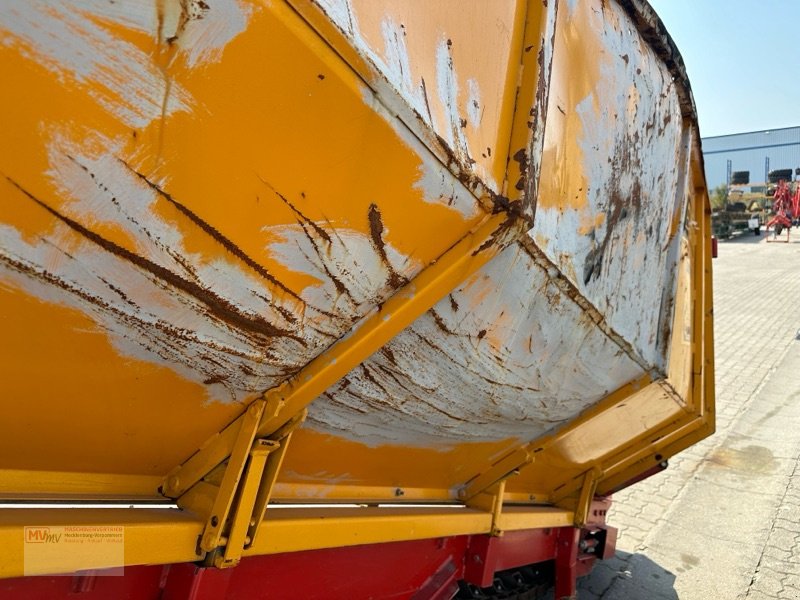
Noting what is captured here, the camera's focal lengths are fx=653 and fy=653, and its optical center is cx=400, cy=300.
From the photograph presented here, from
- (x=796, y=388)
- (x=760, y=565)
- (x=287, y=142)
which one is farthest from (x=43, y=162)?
Answer: (x=796, y=388)

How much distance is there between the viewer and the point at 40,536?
1288 millimetres

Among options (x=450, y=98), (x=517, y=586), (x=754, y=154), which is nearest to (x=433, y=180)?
(x=450, y=98)

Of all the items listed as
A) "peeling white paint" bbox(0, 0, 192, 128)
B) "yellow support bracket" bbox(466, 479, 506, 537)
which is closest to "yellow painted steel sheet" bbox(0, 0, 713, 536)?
"peeling white paint" bbox(0, 0, 192, 128)

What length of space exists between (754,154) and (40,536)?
5603 cm

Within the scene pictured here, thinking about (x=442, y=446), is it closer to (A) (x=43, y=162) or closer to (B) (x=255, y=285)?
(B) (x=255, y=285)

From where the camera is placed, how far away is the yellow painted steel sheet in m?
0.94

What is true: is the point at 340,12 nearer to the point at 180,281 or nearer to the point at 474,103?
the point at 474,103

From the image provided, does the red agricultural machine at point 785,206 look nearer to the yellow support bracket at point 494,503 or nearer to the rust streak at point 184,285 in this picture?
the yellow support bracket at point 494,503

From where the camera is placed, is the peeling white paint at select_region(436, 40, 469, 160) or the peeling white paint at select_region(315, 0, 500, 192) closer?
the peeling white paint at select_region(315, 0, 500, 192)

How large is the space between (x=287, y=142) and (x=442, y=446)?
62.0 inches

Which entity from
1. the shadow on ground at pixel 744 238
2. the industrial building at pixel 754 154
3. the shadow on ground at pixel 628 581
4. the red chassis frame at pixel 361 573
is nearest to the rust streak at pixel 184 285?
the red chassis frame at pixel 361 573

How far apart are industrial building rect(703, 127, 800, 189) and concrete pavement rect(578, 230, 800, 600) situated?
141 ft

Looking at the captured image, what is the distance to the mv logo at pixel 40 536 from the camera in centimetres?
127

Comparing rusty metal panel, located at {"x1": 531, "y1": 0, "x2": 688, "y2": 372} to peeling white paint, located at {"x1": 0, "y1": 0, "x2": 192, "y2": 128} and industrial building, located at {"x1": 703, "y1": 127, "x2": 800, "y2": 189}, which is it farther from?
industrial building, located at {"x1": 703, "y1": 127, "x2": 800, "y2": 189}
